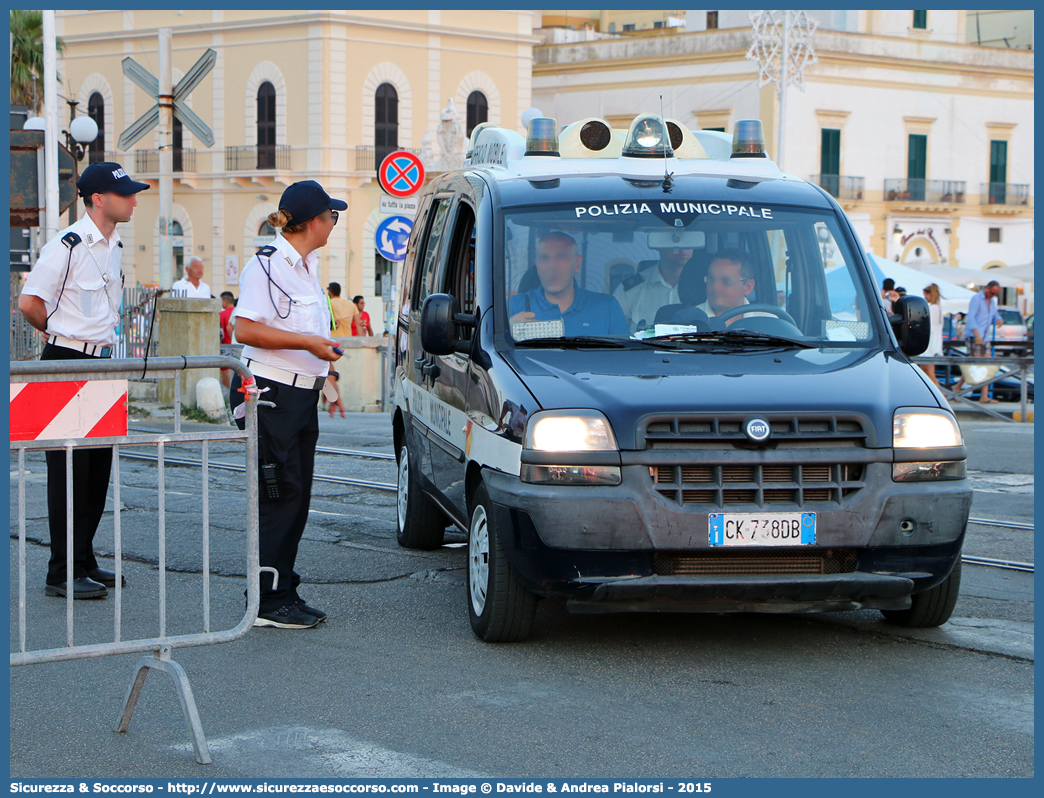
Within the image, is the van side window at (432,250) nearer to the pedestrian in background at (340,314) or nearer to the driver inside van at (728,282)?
the driver inside van at (728,282)

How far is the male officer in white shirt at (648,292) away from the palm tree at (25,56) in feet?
122

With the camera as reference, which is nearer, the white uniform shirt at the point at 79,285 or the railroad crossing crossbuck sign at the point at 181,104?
the white uniform shirt at the point at 79,285

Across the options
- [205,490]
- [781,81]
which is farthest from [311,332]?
[781,81]

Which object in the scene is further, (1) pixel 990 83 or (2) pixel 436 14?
(1) pixel 990 83

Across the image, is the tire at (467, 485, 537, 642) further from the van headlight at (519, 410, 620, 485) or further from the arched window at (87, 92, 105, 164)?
the arched window at (87, 92, 105, 164)

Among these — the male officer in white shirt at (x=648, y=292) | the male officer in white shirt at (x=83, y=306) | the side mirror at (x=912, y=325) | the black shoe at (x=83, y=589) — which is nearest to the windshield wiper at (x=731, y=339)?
the male officer in white shirt at (x=648, y=292)

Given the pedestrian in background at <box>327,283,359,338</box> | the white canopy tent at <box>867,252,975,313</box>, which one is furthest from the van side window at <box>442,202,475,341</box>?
the white canopy tent at <box>867,252,975,313</box>

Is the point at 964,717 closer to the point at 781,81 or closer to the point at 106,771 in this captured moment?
the point at 106,771

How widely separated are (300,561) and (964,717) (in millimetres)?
4024

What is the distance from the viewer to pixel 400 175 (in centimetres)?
1742

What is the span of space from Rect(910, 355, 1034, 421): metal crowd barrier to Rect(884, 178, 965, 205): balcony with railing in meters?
32.0

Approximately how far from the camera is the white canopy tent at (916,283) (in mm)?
28031

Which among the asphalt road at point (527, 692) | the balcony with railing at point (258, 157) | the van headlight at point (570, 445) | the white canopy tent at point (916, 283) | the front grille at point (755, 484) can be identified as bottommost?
the asphalt road at point (527, 692)

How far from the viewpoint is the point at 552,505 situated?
209 inches
